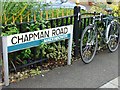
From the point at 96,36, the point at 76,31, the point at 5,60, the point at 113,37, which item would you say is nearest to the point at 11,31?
the point at 5,60

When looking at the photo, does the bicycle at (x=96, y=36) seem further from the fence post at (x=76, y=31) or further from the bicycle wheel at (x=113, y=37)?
the fence post at (x=76, y=31)

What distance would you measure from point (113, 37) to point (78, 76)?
1.82 m

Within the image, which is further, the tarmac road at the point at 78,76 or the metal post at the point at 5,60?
the tarmac road at the point at 78,76

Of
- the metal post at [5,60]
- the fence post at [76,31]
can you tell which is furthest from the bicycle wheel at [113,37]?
the metal post at [5,60]

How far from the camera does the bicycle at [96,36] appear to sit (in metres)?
4.55

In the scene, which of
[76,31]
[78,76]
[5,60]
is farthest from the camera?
[76,31]

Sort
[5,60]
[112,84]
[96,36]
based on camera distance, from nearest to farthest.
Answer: [5,60] → [112,84] → [96,36]

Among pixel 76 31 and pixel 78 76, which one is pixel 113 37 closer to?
pixel 76 31

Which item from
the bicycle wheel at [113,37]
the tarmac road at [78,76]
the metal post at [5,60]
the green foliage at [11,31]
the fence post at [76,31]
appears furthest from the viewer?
the bicycle wheel at [113,37]

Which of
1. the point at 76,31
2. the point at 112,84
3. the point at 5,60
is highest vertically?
the point at 76,31

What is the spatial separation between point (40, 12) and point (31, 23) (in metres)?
0.32

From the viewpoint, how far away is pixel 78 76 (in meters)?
3.96

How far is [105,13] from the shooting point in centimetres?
542

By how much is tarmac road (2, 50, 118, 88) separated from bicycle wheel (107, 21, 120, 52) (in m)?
0.55
